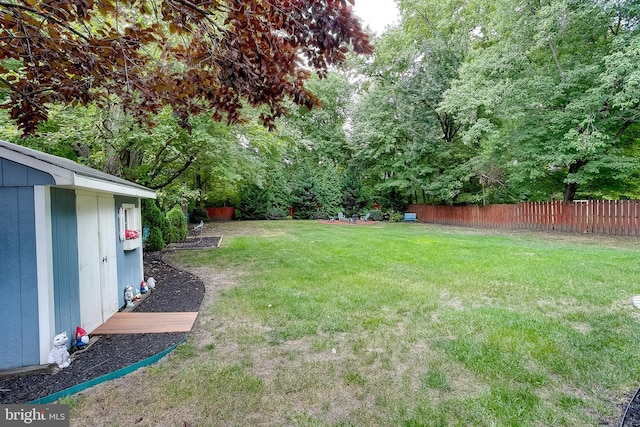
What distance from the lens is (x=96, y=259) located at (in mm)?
4230

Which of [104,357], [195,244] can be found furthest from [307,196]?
[104,357]

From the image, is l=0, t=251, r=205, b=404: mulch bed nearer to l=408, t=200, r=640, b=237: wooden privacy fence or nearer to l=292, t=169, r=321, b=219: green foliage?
l=408, t=200, r=640, b=237: wooden privacy fence

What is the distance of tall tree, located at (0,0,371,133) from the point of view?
2.24m

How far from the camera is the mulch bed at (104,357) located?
9.02 feet

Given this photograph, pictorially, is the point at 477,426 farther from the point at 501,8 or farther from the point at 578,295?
the point at 501,8

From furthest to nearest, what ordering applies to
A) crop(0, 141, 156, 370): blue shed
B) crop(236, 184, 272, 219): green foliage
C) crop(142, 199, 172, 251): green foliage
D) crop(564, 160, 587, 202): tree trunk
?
crop(236, 184, 272, 219): green foliage → crop(564, 160, 587, 202): tree trunk → crop(142, 199, 172, 251): green foliage → crop(0, 141, 156, 370): blue shed

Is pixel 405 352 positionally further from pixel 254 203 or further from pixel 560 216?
pixel 254 203

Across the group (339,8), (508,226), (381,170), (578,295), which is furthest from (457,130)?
(339,8)

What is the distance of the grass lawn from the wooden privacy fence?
647 cm

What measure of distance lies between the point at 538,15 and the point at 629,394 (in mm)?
12820

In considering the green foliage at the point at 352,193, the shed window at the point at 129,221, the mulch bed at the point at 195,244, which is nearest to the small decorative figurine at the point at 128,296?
the shed window at the point at 129,221

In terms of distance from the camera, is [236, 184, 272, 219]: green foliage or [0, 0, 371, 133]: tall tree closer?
[0, 0, 371, 133]: tall tree

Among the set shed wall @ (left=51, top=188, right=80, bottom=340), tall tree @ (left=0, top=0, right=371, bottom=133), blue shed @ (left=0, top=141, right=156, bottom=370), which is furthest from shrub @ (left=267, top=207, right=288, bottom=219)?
tall tree @ (left=0, top=0, right=371, bottom=133)

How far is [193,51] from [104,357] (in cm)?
291
